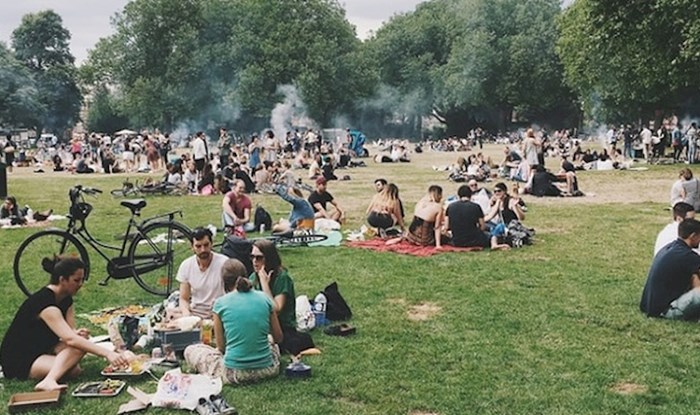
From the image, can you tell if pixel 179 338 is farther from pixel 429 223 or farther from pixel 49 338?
pixel 429 223

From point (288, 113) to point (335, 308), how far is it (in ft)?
190

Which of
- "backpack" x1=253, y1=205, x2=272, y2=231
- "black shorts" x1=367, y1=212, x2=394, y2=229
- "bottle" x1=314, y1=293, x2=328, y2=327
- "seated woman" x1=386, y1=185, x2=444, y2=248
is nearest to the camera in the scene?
"bottle" x1=314, y1=293, x2=328, y2=327

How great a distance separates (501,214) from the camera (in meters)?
14.8

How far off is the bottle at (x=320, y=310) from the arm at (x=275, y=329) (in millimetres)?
1338

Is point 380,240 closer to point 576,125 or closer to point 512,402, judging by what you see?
point 512,402

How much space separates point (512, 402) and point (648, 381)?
53.4 inches

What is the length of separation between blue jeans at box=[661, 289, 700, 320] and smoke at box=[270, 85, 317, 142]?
56627mm

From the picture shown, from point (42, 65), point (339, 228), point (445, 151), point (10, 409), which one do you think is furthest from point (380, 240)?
point (42, 65)

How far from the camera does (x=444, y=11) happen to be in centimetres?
8356

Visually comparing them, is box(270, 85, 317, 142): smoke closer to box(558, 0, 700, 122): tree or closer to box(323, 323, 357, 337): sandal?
box(558, 0, 700, 122): tree

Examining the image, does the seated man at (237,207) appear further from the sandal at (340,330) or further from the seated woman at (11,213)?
the sandal at (340,330)

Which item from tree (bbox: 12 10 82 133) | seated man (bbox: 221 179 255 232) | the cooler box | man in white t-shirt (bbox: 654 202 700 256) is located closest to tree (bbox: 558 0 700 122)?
man in white t-shirt (bbox: 654 202 700 256)

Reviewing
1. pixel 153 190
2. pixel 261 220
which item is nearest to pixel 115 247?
pixel 261 220

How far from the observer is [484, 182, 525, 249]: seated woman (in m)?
13.4
